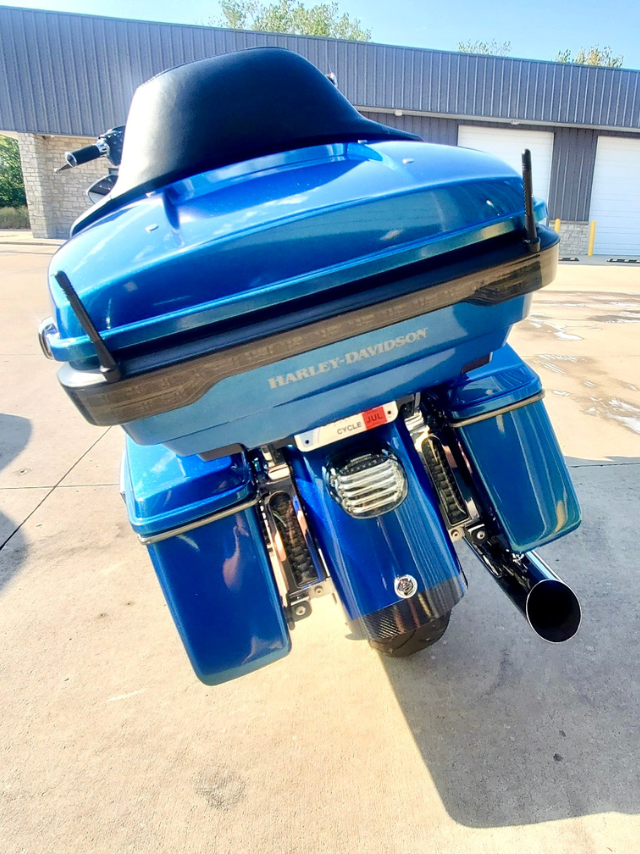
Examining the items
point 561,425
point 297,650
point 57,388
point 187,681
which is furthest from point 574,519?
point 57,388

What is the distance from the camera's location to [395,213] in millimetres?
1069

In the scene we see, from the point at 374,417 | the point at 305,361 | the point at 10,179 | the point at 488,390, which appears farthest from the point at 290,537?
the point at 10,179

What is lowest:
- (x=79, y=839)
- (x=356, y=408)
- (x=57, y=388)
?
(x=57, y=388)

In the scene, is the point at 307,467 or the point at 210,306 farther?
the point at 307,467

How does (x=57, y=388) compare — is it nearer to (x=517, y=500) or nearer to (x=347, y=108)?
(x=347, y=108)

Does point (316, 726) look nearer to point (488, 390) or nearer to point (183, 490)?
point (183, 490)

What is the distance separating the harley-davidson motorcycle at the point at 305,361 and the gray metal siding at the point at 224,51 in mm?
16291

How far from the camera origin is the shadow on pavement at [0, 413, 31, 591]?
2.33 m

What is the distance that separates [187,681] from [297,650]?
1.17 ft

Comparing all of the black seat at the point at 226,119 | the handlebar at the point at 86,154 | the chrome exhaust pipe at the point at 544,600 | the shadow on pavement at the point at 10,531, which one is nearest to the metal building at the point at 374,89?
the shadow on pavement at the point at 10,531

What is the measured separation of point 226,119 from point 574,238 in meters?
17.7

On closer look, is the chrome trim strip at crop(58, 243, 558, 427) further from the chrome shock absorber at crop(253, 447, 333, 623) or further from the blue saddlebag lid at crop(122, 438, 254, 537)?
the chrome shock absorber at crop(253, 447, 333, 623)

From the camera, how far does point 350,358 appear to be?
110cm

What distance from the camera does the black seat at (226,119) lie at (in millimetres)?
1462
